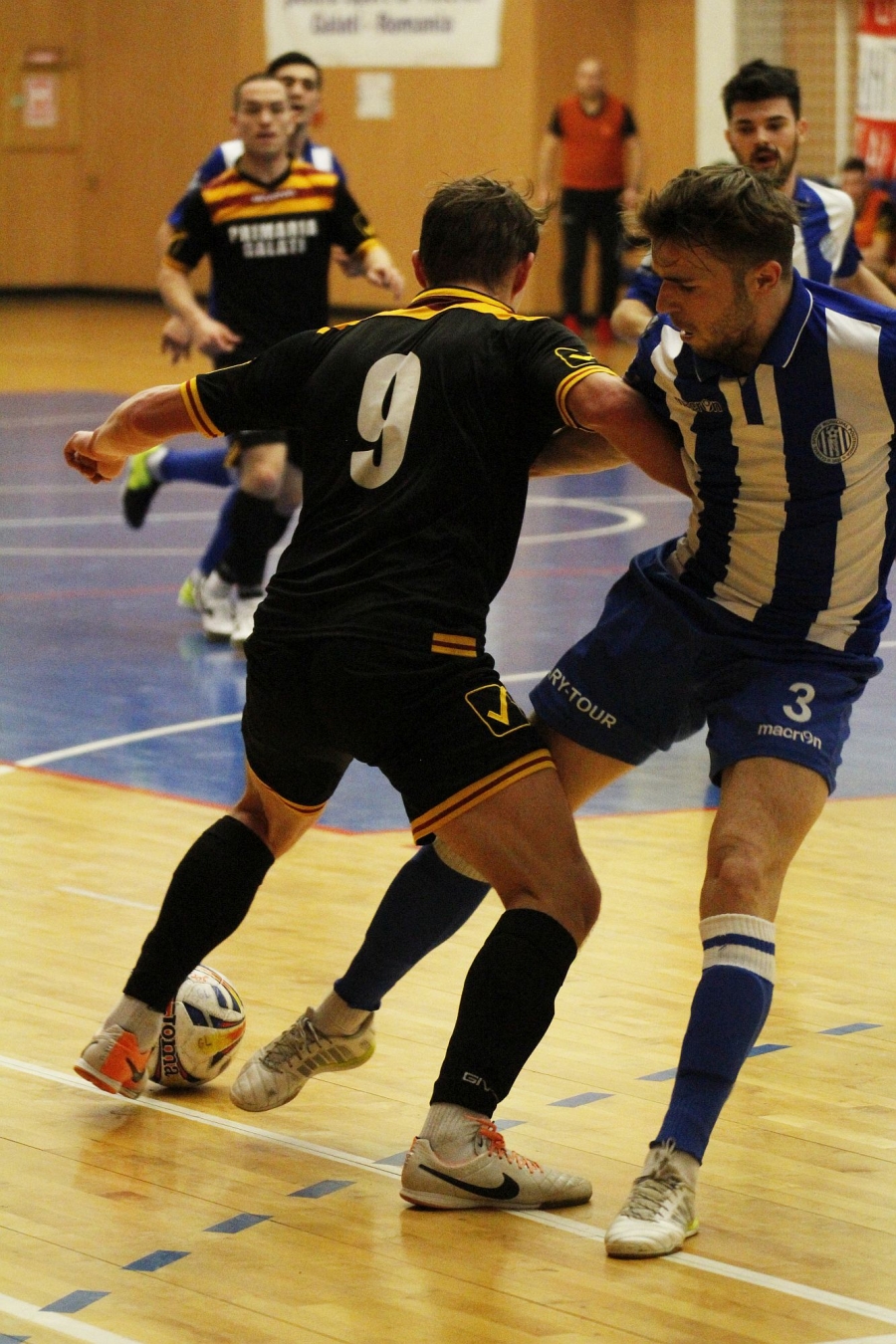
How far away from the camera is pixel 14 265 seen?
24.9m

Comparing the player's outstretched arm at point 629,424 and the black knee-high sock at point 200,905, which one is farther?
the black knee-high sock at point 200,905

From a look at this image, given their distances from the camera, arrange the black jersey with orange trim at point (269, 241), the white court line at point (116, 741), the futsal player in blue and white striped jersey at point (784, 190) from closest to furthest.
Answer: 1. the futsal player in blue and white striped jersey at point (784, 190)
2. the white court line at point (116, 741)
3. the black jersey with orange trim at point (269, 241)

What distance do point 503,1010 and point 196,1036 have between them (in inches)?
30.9

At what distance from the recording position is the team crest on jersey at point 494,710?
3473 mm

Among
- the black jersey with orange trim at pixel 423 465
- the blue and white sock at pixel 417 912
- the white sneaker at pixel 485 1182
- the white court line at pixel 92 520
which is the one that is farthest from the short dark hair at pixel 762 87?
the white court line at pixel 92 520

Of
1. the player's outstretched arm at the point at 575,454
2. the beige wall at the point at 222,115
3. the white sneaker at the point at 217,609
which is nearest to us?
the player's outstretched arm at the point at 575,454

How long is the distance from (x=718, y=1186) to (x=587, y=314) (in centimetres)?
1678

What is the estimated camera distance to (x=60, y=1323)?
2.97m

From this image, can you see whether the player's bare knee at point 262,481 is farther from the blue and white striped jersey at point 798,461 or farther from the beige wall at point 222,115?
the beige wall at point 222,115

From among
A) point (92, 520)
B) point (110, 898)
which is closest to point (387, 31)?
point (92, 520)

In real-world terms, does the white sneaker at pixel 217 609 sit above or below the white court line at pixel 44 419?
below

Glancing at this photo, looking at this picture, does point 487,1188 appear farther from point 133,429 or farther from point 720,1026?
point 133,429

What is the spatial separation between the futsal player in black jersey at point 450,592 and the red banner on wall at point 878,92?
13.3 m

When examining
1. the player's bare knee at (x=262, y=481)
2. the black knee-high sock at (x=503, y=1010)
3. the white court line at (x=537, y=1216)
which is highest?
the player's bare knee at (x=262, y=481)
